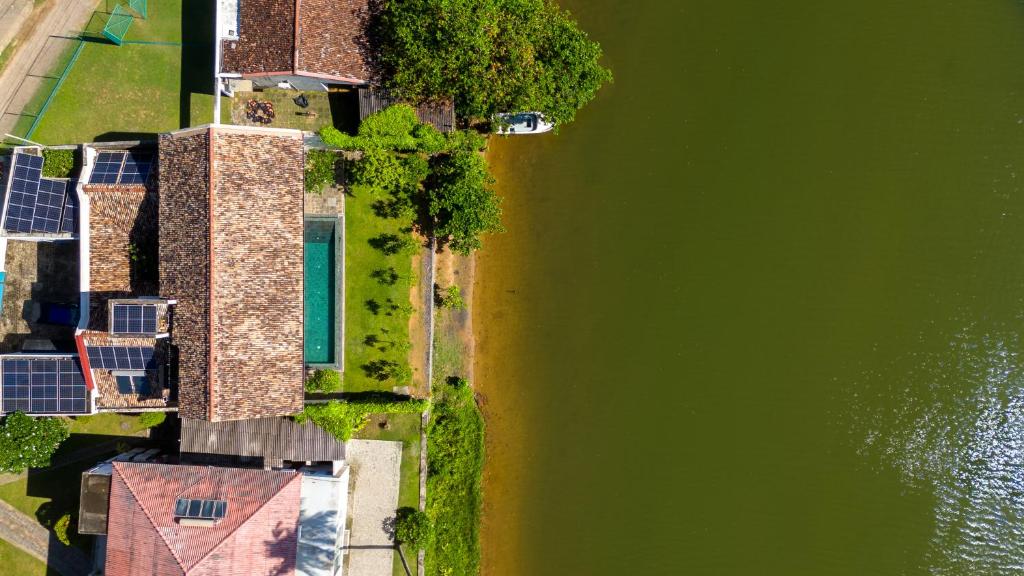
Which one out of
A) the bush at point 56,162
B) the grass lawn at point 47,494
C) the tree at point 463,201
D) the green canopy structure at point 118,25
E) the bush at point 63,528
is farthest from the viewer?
the grass lawn at point 47,494

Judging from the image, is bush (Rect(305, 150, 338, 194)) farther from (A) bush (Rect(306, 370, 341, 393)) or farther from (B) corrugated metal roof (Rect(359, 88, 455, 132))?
(A) bush (Rect(306, 370, 341, 393))

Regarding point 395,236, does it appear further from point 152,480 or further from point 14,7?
point 14,7

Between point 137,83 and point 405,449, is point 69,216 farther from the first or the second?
point 405,449

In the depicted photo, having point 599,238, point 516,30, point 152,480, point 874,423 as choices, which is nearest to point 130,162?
point 152,480

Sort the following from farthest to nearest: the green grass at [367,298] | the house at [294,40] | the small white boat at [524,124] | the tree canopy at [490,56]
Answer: the small white boat at [524,124] → the green grass at [367,298] → the house at [294,40] → the tree canopy at [490,56]

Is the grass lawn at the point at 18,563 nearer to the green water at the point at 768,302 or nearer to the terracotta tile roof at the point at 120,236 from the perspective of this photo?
the terracotta tile roof at the point at 120,236

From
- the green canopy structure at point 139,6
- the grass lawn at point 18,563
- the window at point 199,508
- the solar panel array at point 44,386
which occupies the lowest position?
the grass lawn at point 18,563

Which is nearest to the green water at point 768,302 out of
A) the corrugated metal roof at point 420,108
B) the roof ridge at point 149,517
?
the corrugated metal roof at point 420,108
